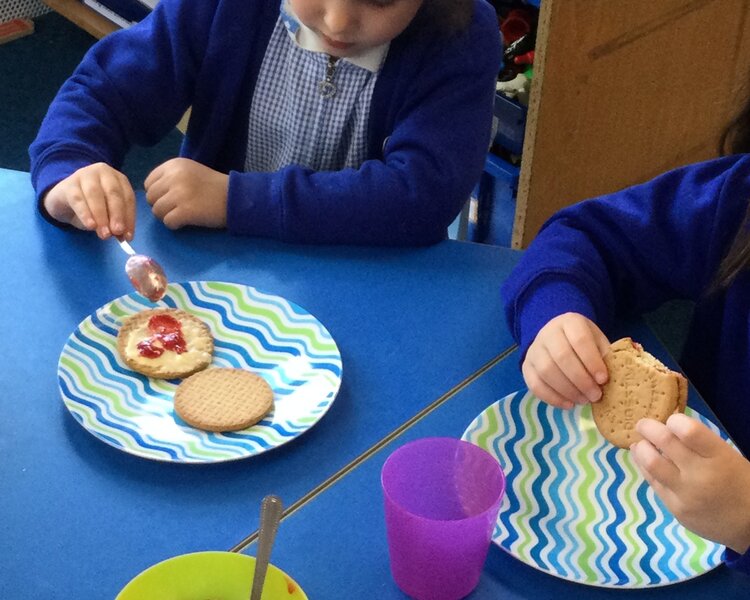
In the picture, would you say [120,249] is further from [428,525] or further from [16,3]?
[16,3]

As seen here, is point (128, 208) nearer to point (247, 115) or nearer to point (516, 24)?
point (247, 115)

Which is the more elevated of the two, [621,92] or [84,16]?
[621,92]

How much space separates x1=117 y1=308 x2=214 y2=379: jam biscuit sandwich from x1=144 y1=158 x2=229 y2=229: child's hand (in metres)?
0.16

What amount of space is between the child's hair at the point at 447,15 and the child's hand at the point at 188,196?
1.18 feet

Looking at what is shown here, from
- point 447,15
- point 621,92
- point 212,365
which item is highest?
point 447,15

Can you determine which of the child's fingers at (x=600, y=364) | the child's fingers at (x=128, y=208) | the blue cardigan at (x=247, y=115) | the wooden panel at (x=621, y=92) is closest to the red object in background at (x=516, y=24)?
the wooden panel at (x=621, y=92)

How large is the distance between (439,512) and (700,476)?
0.21m

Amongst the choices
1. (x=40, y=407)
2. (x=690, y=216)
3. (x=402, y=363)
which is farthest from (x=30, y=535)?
(x=690, y=216)

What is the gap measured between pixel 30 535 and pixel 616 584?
1.53 ft

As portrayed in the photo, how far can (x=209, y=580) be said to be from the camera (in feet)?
2.10

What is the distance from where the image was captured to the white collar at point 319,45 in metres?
1.27

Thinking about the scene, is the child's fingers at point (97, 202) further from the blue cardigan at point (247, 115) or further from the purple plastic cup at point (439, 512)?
the purple plastic cup at point (439, 512)

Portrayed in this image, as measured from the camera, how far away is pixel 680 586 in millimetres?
731

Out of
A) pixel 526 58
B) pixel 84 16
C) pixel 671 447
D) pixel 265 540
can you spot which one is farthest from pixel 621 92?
pixel 84 16
